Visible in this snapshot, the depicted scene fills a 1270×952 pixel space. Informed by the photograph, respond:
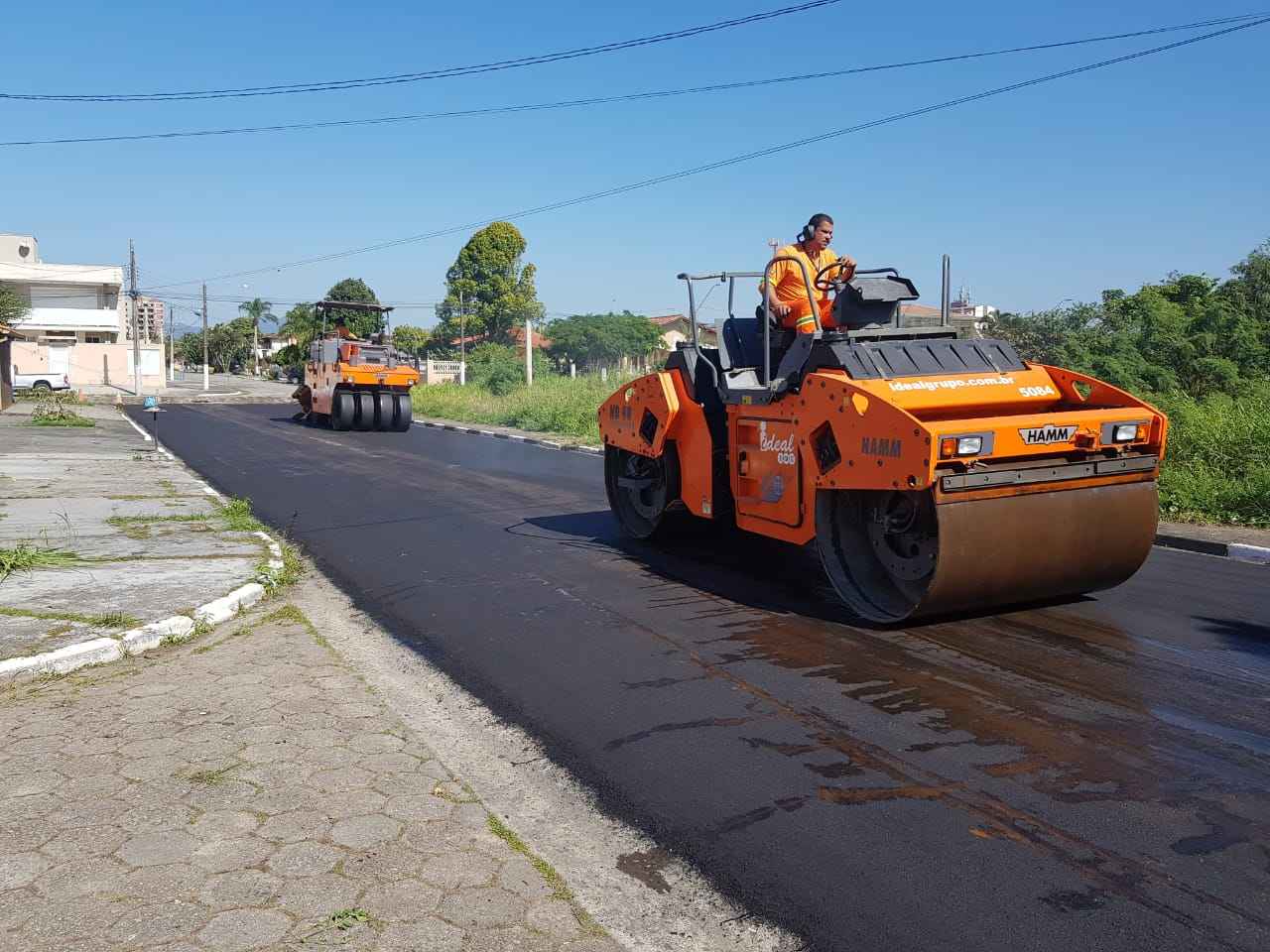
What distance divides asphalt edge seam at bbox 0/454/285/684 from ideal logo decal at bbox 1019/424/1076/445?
4.85 m

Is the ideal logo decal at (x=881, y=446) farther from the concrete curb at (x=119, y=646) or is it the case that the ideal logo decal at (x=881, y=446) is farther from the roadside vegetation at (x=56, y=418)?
the roadside vegetation at (x=56, y=418)

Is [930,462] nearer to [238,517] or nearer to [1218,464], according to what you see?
[1218,464]

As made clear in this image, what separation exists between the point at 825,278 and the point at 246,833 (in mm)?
5600

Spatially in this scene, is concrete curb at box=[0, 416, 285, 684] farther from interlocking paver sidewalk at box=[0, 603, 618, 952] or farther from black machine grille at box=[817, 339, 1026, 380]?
black machine grille at box=[817, 339, 1026, 380]

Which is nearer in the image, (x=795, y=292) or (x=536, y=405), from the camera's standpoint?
(x=795, y=292)

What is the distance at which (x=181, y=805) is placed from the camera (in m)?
3.99

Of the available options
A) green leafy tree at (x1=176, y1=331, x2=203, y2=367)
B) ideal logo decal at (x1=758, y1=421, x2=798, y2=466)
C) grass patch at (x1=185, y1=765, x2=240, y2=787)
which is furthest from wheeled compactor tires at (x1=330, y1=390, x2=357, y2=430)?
green leafy tree at (x1=176, y1=331, x2=203, y2=367)

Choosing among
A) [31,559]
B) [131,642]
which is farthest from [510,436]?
[131,642]

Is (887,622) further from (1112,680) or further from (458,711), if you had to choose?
(458,711)

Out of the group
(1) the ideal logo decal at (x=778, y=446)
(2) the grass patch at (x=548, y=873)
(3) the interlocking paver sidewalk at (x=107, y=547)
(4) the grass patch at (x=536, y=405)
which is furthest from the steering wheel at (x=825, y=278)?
(4) the grass patch at (x=536, y=405)

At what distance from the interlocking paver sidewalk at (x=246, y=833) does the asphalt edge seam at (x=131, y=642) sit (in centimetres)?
14

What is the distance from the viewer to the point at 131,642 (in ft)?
20.0

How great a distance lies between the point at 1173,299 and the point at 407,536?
50.9 ft

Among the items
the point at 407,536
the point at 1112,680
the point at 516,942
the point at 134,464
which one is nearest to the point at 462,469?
the point at 134,464
